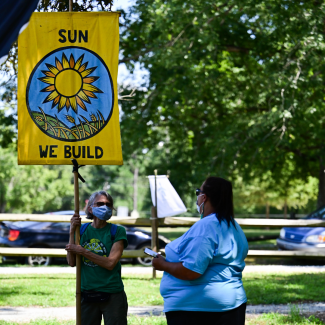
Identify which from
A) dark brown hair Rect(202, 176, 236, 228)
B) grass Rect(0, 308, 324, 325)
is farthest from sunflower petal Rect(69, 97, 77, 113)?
grass Rect(0, 308, 324, 325)

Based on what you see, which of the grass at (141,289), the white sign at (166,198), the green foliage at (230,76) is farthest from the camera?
the green foliage at (230,76)

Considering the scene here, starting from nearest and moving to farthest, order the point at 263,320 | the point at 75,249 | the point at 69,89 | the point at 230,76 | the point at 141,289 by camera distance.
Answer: the point at 75,249 < the point at 69,89 < the point at 263,320 < the point at 141,289 < the point at 230,76

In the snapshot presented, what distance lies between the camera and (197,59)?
1492cm

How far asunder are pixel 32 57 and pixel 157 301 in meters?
4.79

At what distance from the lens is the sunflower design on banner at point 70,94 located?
4703mm

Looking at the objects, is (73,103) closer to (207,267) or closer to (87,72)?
(87,72)

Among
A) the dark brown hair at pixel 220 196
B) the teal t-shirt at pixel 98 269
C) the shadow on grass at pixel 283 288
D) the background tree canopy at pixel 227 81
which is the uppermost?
the background tree canopy at pixel 227 81

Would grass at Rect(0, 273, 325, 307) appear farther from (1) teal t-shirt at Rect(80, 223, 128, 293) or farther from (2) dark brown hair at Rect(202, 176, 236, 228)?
(2) dark brown hair at Rect(202, 176, 236, 228)

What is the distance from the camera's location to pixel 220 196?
3639 millimetres

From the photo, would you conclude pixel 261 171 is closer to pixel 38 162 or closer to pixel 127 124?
pixel 127 124

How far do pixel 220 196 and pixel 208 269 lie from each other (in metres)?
0.53

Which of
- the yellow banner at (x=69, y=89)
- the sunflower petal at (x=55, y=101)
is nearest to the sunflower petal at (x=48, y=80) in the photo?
the yellow banner at (x=69, y=89)

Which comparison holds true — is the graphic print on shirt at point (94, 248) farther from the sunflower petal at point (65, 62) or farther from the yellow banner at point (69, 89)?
the sunflower petal at point (65, 62)

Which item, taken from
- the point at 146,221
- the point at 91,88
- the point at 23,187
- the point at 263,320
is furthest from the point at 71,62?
the point at 23,187
